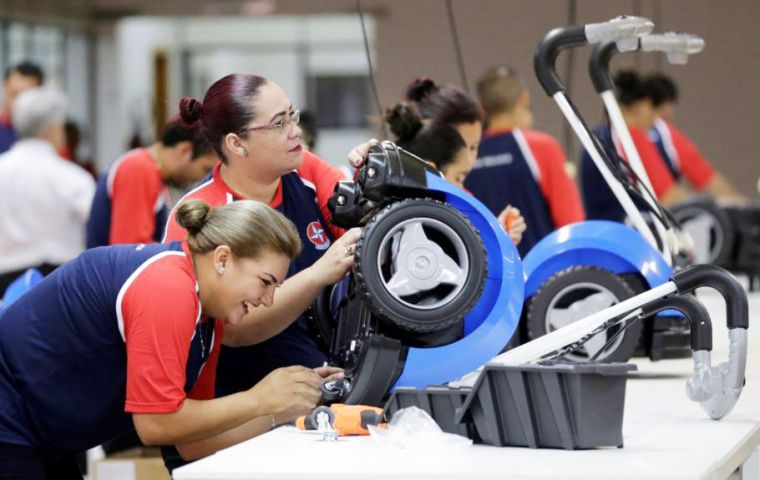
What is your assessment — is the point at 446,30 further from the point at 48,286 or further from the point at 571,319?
the point at 48,286

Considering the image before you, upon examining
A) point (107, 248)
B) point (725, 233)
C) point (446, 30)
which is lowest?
point (725, 233)

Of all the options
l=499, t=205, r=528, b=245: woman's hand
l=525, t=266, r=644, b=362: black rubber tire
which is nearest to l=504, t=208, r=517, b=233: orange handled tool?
l=499, t=205, r=528, b=245: woman's hand

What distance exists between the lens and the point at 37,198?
4895mm

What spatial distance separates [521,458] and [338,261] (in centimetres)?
55

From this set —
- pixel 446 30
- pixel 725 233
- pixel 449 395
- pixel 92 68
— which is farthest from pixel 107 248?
pixel 92 68

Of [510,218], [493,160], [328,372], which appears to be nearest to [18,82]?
[493,160]

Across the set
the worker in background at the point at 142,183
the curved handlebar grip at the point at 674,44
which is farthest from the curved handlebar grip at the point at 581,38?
the worker in background at the point at 142,183

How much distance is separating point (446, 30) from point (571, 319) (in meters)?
7.76

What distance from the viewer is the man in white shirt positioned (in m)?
4.89

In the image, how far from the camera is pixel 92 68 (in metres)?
12.7

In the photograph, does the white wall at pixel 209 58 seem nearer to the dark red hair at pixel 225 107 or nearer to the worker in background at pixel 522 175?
the worker in background at pixel 522 175

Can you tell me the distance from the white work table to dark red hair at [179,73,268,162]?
26.6 inches

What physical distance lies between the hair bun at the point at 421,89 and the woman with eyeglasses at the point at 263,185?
2.21 feet

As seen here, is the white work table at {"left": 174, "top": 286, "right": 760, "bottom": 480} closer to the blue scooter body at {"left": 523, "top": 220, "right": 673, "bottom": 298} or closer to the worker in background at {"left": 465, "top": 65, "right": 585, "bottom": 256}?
the blue scooter body at {"left": 523, "top": 220, "right": 673, "bottom": 298}
